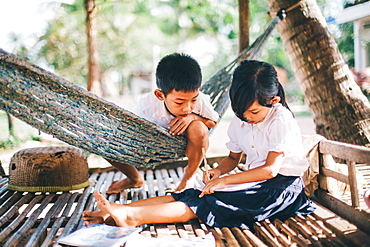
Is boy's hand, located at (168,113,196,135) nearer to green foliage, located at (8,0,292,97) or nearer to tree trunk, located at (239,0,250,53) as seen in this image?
tree trunk, located at (239,0,250,53)

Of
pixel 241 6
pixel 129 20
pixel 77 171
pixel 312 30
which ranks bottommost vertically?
pixel 77 171

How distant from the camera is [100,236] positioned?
138 cm

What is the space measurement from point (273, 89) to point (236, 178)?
38 centimetres

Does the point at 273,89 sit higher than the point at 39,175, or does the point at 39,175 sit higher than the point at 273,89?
the point at 273,89

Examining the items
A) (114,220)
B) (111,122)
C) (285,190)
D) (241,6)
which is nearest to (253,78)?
(285,190)

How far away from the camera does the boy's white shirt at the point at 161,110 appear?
1.99m

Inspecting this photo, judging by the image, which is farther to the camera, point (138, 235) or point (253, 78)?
point (253, 78)

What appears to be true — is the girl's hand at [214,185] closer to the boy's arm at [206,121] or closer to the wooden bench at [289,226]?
the wooden bench at [289,226]

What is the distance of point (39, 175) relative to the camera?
2.25 m

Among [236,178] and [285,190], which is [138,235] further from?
[285,190]

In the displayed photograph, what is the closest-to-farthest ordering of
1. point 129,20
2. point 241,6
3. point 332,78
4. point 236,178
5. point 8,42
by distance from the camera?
point 236,178, point 332,78, point 241,6, point 8,42, point 129,20

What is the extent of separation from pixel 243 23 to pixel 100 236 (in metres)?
2.13


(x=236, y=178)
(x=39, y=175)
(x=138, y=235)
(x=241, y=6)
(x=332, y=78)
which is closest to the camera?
(x=138, y=235)

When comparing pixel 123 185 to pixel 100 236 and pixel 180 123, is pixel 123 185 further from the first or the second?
pixel 100 236
